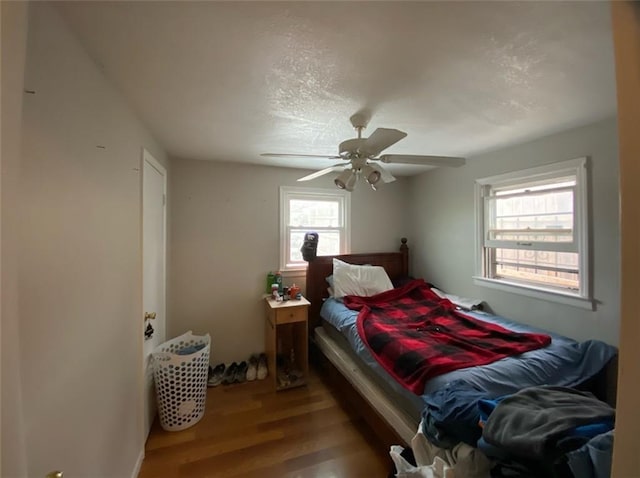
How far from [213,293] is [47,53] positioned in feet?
7.56

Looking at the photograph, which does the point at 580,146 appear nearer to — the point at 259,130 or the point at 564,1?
the point at 564,1

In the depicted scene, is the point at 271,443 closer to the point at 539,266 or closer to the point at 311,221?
the point at 311,221

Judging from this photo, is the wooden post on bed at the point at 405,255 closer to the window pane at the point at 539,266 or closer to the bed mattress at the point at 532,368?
the window pane at the point at 539,266

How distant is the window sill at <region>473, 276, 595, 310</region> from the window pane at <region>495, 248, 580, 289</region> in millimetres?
111

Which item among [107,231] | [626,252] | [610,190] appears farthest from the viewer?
[610,190]

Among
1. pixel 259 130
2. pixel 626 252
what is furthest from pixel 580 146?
pixel 259 130

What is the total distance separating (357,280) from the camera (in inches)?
119

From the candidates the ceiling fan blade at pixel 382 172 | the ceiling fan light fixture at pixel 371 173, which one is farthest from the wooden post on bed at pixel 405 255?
the ceiling fan light fixture at pixel 371 173

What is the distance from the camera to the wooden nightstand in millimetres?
2586

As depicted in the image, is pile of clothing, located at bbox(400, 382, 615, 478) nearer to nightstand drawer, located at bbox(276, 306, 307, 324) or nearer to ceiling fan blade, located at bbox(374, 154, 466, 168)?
ceiling fan blade, located at bbox(374, 154, 466, 168)

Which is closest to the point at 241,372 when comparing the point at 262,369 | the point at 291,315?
the point at 262,369

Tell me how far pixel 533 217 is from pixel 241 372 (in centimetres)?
319

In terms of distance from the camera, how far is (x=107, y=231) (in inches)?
50.5

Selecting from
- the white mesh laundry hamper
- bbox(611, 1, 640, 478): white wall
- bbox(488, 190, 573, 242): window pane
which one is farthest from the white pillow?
bbox(611, 1, 640, 478): white wall
